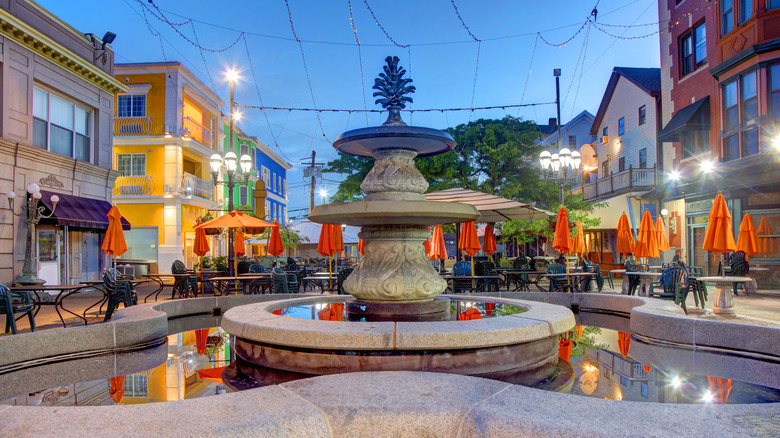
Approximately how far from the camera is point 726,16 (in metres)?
17.2

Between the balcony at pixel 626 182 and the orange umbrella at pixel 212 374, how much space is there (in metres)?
21.8

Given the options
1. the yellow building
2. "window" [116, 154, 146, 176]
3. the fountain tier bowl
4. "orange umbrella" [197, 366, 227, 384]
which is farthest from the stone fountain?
"window" [116, 154, 146, 176]

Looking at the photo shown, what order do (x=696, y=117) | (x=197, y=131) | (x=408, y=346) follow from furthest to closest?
1. (x=197, y=131)
2. (x=696, y=117)
3. (x=408, y=346)

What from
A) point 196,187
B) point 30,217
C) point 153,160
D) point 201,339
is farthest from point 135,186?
point 201,339

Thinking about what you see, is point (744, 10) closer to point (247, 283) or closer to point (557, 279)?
point (557, 279)

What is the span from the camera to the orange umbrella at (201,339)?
6.43 meters

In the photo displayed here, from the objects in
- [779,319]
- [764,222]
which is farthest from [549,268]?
[764,222]

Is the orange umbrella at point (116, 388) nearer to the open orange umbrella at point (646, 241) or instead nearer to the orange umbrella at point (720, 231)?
the orange umbrella at point (720, 231)

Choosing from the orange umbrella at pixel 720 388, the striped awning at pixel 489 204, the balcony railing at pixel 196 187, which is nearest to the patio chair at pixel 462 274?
the striped awning at pixel 489 204

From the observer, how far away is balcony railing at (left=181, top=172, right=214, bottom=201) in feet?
89.2

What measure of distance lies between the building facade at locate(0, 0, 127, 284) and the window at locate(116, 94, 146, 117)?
7.62 meters

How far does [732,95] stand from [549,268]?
9.74 meters

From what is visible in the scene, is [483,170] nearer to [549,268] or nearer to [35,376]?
[549,268]

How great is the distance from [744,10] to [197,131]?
87.9ft
